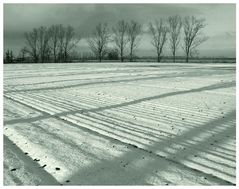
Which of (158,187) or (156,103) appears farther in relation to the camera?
(156,103)

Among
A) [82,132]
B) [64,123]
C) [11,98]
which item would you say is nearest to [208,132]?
[82,132]

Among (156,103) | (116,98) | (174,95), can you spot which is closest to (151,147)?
(156,103)

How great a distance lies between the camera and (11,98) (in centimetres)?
1034

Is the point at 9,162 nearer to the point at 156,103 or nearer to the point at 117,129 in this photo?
the point at 117,129

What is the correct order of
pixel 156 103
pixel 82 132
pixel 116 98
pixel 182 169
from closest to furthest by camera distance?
pixel 182 169 → pixel 82 132 → pixel 156 103 → pixel 116 98

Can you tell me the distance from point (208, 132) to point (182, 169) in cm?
211

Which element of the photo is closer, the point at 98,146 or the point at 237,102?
the point at 98,146

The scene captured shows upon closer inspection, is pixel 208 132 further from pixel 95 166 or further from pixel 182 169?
pixel 95 166

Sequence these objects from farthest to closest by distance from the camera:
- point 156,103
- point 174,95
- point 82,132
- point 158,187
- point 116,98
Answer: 1. point 174,95
2. point 116,98
3. point 156,103
4. point 82,132
5. point 158,187

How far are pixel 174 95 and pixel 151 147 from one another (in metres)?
6.12

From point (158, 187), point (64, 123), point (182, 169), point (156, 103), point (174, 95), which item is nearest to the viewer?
point (158, 187)

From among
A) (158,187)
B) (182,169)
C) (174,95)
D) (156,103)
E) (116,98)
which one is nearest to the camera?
(158,187)

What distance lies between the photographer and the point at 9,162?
4.48 metres

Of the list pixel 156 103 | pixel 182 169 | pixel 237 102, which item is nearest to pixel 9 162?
pixel 182 169
